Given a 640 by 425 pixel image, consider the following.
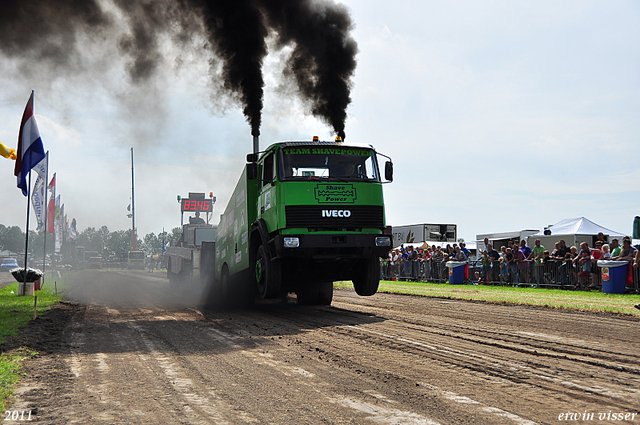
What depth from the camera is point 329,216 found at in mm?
10078

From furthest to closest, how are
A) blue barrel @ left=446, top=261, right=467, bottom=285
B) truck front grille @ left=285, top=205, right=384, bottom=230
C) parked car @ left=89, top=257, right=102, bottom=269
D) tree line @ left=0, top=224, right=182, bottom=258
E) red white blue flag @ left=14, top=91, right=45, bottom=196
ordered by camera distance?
tree line @ left=0, top=224, right=182, bottom=258 → parked car @ left=89, top=257, right=102, bottom=269 → blue barrel @ left=446, top=261, right=467, bottom=285 → red white blue flag @ left=14, top=91, right=45, bottom=196 → truck front grille @ left=285, top=205, right=384, bottom=230

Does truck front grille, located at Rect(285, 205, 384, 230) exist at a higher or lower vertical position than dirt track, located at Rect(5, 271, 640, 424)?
higher

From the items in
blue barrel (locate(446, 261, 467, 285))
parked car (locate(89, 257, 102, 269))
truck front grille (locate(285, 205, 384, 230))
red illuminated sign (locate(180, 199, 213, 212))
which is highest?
red illuminated sign (locate(180, 199, 213, 212))

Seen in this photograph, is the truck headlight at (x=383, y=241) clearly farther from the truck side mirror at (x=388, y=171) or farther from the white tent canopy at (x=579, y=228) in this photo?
Result: the white tent canopy at (x=579, y=228)

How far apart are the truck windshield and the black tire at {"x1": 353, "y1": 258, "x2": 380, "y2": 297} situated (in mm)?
1755

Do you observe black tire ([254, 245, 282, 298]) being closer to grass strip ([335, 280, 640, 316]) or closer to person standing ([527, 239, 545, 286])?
grass strip ([335, 280, 640, 316])

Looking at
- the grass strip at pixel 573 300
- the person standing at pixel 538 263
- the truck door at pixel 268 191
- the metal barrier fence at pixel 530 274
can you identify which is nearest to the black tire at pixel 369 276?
the truck door at pixel 268 191

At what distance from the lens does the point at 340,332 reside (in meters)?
8.46

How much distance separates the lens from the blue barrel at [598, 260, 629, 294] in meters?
14.2

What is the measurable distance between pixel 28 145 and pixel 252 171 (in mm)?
7343

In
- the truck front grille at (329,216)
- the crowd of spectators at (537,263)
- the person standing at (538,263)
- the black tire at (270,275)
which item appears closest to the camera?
the truck front grille at (329,216)

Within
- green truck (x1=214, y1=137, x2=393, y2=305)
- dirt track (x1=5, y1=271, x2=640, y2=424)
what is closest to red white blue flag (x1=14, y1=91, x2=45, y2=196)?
dirt track (x1=5, y1=271, x2=640, y2=424)

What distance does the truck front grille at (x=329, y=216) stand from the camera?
9977 millimetres

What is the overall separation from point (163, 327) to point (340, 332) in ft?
10.7
